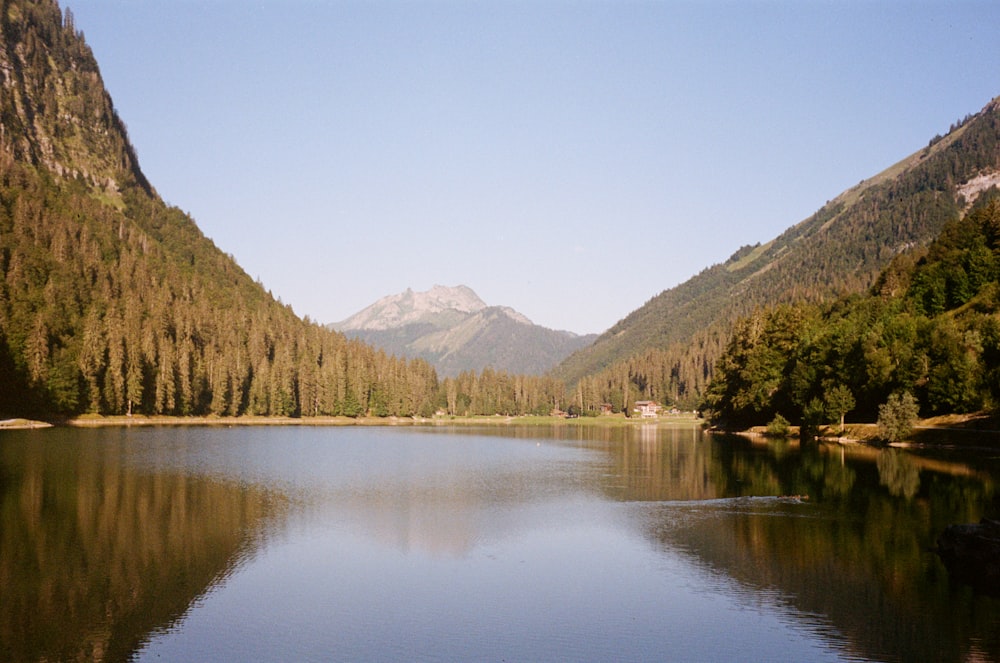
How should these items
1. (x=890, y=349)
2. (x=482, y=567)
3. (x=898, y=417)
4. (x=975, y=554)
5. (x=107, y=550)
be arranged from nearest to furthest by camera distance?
(x=975, y=554)
(x=107, y=550)
(x=482, y=567)
(x=898, y=417)
(x=890, y=349)

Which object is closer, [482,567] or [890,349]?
[482,567]

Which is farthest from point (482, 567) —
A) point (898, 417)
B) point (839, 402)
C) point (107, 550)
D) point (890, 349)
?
point (839, 402)

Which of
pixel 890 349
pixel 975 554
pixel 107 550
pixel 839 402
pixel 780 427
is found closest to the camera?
pixel 975 554

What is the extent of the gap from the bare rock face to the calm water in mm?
945

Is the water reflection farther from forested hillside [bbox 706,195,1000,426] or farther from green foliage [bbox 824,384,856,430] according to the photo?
green foliage [bbox 824,384,856,430]

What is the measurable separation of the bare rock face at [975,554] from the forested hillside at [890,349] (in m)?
65.8

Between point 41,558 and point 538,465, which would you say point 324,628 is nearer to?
point 41,558

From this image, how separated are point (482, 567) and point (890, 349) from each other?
3746 inches

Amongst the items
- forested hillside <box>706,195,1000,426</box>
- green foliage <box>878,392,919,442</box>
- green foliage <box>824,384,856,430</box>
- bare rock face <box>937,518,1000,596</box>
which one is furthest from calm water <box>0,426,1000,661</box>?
green foliage <box>824,384,856,430</box>

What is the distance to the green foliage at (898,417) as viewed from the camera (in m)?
102

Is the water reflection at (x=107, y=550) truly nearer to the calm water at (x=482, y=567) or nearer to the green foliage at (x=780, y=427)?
the calm water at (x=482, y=567)

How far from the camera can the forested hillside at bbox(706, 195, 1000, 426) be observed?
100500mm

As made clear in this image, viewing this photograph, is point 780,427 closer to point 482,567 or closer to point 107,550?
point 482,567

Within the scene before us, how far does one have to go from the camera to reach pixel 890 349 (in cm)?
11281
